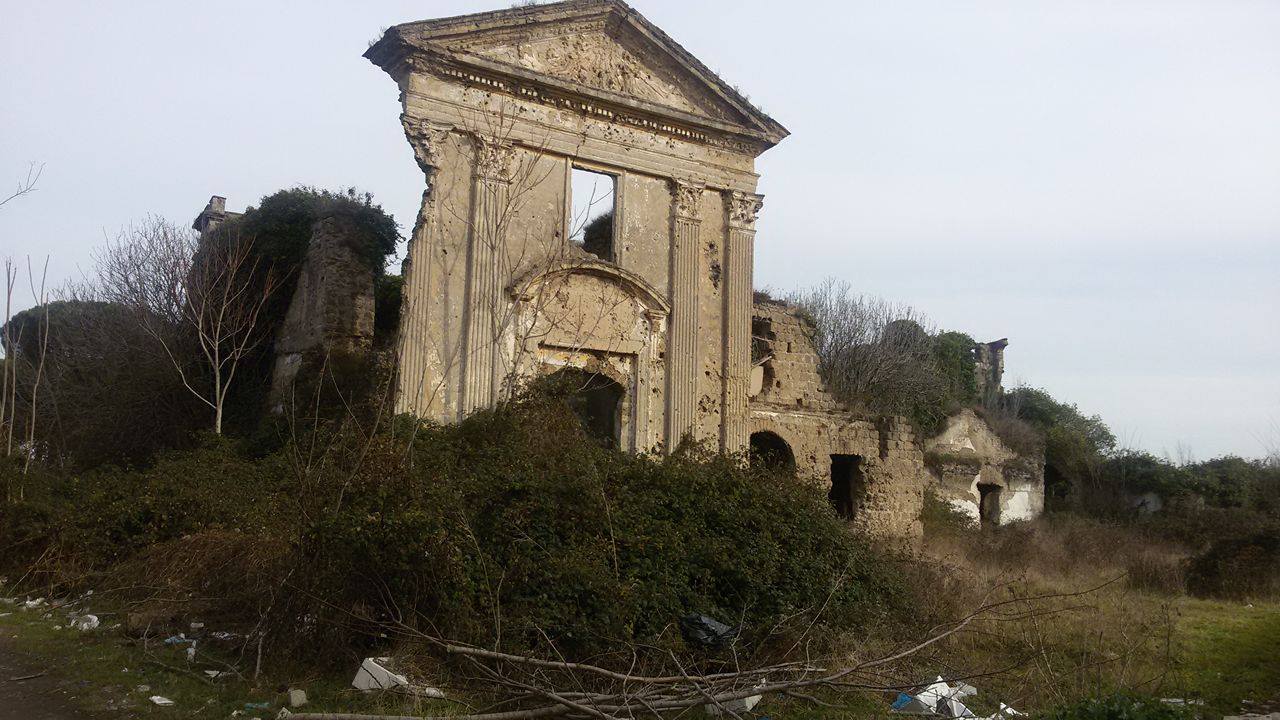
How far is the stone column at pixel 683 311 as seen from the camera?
50.2 ft

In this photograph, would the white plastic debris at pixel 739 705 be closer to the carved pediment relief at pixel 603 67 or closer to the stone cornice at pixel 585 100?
the stone cornice at pixel 585 100

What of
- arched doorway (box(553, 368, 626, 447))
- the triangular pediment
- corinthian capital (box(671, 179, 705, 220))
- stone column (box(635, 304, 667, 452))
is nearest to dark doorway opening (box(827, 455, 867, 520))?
stone column (box(635, 304, 667, 452))

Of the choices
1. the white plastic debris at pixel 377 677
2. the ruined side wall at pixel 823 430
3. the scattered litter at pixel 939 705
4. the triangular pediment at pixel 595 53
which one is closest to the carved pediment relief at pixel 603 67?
the triangular pediment at pixel 595 53

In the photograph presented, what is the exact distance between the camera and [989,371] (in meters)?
38.6

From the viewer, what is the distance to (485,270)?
13953mm

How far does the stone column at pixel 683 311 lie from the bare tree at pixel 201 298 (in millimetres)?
6843

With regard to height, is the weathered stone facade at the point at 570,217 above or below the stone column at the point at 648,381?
above

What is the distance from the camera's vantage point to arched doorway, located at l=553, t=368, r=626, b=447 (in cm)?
1485

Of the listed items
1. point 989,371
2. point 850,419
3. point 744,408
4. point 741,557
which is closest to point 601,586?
point 741,557

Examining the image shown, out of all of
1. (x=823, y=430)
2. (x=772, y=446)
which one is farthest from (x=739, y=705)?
(x=823, y=430)

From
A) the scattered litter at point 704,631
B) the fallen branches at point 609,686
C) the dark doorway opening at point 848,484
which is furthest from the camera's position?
the dark doorway opening at point 848,484

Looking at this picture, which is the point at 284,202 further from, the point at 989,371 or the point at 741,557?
the point at 989,371

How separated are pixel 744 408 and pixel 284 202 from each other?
8.95m

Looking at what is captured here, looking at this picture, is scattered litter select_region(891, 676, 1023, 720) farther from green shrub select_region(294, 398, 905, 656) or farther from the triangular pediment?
the triangular pediment
